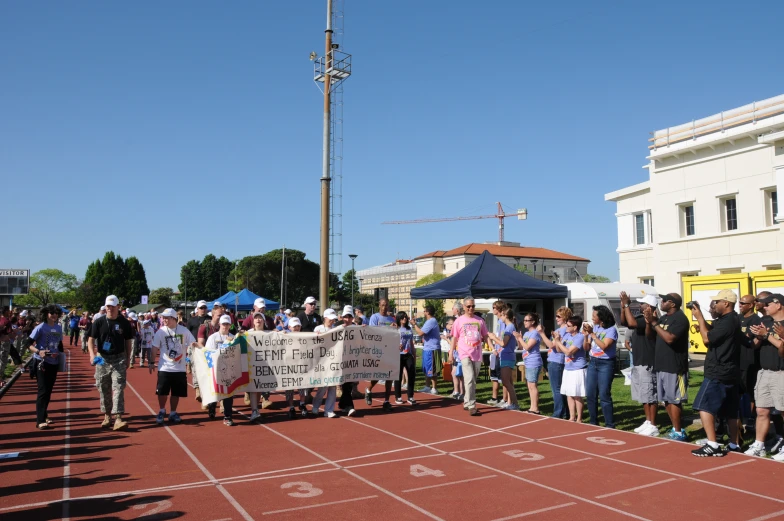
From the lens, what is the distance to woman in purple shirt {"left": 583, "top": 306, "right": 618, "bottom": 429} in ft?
31.2

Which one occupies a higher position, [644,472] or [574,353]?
[574,353]

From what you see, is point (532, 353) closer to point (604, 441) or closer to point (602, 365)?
point (602, 365)

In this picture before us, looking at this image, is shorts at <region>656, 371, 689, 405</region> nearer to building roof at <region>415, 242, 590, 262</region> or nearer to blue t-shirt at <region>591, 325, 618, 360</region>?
blue t-shirt at <region>591, 325, 618, 360</region>

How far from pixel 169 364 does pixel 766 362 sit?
8826 millimetres

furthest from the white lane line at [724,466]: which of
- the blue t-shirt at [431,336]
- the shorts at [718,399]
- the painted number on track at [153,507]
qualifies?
the blue t-shirt at [431,336]

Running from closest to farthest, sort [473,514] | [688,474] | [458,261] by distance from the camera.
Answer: [473,514]
[688,474]
[458,261]

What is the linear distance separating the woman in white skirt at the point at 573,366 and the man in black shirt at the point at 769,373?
9.31 ft

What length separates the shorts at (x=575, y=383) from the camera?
1009cm

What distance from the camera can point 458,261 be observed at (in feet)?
417

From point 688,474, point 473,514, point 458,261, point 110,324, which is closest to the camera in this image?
point 473,514

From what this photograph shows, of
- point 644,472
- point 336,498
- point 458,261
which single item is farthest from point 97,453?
point 458,261

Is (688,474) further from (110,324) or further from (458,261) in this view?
(458,261)

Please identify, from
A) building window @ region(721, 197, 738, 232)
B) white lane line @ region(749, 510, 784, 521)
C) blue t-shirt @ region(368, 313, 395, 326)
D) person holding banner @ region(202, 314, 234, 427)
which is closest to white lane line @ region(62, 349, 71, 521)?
person holding banner @ region(202, 314, 234, 427)

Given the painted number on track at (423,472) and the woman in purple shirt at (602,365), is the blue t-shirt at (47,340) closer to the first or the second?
the painted number on track at (423,472)
